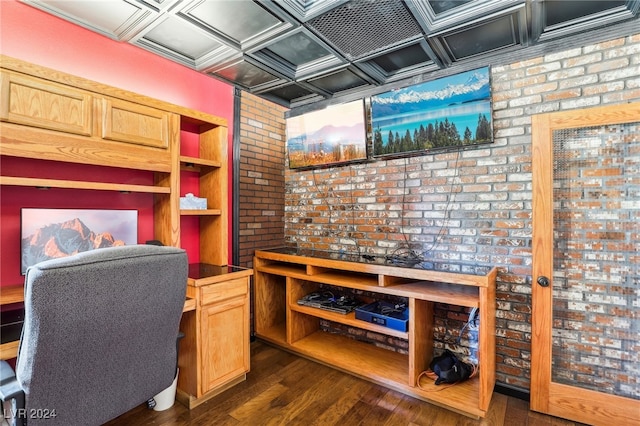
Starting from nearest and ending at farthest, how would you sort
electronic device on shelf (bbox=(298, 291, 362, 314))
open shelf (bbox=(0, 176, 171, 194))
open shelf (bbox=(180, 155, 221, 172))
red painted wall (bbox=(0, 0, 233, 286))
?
open shelf (bbox=(0, 176, 171, 194)) < red painted wall (bbox=(0, 0, 233, 286)) < open shelf (bbox=(180, 155, 221, 172)) < electronic device on shelf (bbox=(298, 291, 362, 314))

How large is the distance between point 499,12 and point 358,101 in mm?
1334

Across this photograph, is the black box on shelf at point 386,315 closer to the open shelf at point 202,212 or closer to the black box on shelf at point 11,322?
the open shelf at point 202,212

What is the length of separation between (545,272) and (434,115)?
1.46m

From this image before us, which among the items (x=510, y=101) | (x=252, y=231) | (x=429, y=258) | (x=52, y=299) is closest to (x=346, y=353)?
(x=429, y=258)

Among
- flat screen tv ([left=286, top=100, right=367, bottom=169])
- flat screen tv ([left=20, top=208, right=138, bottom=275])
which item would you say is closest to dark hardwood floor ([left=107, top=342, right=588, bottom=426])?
flat screen tv ([left=20, top=208, right=138, bottom=275])

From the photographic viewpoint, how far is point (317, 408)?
2.17m

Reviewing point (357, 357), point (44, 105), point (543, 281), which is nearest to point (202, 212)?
point (44, 105)

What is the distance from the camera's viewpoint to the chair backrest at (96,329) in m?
1.06

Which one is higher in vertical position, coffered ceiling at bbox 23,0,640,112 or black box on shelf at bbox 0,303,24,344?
coffered ceiling at bbox 23,0,640,112

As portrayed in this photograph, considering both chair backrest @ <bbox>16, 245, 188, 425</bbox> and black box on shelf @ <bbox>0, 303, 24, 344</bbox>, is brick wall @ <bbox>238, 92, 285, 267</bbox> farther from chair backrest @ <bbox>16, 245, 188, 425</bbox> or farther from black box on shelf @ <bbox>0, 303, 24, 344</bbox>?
chair backrest @ <bbox>16, 245, 188, 425</bbox>

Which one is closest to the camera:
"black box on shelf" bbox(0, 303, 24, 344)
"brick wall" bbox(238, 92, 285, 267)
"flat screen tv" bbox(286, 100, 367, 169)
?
"black box on shelf" bbox(0, 303, 24, 344)

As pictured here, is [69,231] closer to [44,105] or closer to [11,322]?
[11,322]

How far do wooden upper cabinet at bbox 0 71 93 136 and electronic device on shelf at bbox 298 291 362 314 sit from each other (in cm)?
216

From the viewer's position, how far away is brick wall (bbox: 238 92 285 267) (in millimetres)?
3266
